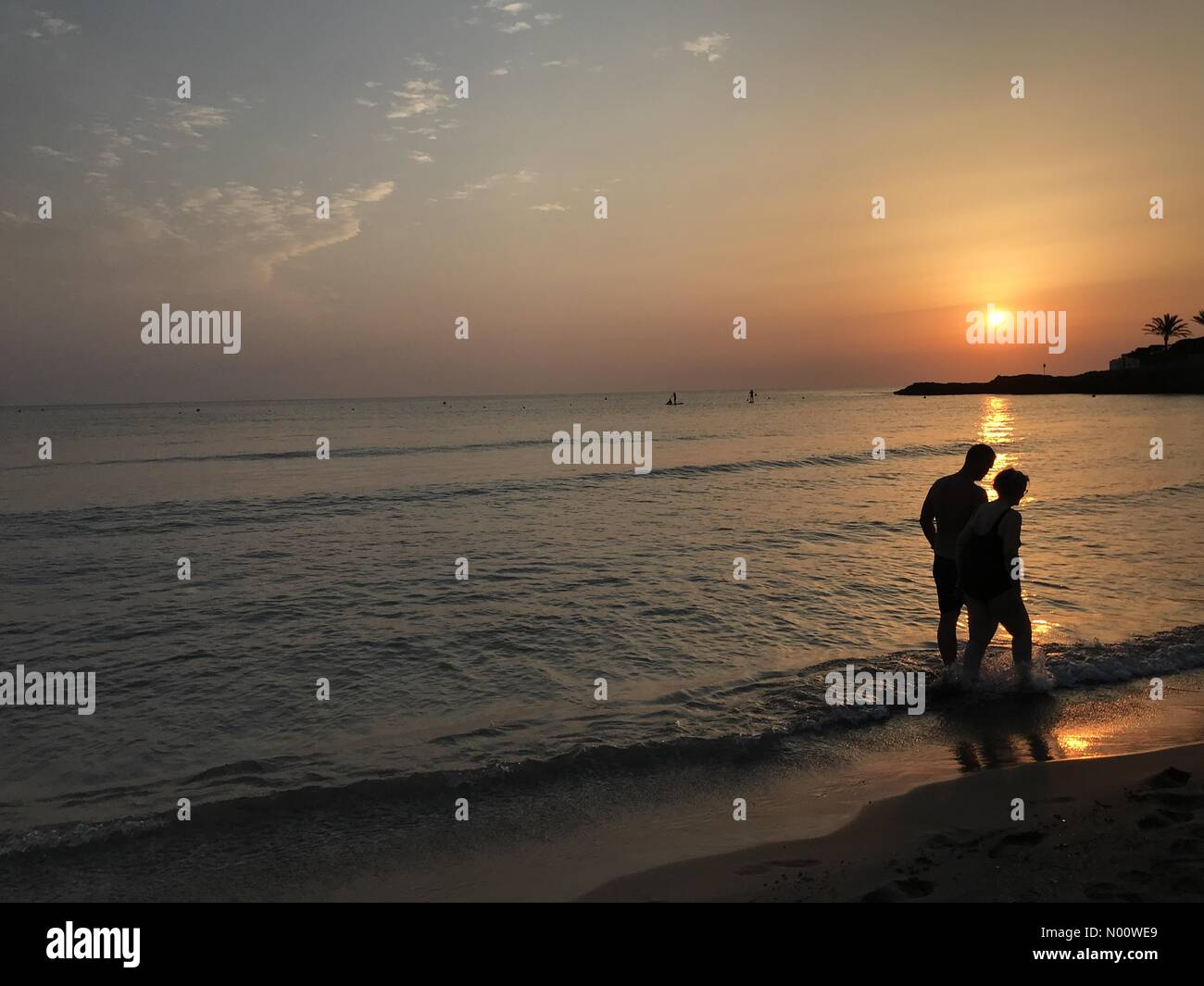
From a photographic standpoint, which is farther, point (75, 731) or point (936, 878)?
point (75, 731)

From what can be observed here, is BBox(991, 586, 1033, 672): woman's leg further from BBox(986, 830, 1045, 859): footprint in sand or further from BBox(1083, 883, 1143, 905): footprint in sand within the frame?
BBox(1083, 883, 1143, 905): footprint in sand

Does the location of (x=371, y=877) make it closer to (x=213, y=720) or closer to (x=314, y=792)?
(x=314, y=792)

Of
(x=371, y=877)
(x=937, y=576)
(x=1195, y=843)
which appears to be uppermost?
(x=937, y=576)

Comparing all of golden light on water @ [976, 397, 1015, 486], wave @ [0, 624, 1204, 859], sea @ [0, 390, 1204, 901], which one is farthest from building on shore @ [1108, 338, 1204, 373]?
wave @ [0, 624, 1204, 859]

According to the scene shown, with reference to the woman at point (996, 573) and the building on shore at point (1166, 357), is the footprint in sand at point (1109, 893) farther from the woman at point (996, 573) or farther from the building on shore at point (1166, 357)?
the building on shore at point (1166, 357)

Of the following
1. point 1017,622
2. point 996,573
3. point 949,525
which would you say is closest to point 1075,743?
point 1017,622

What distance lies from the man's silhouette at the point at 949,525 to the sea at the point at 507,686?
2.00ft

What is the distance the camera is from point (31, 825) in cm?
550

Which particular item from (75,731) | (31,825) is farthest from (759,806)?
(75,731)

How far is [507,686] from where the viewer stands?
329 inches

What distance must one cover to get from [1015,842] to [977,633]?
3110mm

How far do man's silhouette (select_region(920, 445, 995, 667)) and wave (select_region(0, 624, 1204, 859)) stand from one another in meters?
0.57

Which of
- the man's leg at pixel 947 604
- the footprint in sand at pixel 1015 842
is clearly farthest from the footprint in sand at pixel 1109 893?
the man's leg at pixel 947 604
